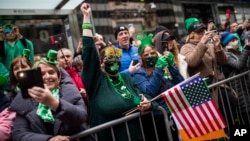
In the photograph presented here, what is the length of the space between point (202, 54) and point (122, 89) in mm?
1529

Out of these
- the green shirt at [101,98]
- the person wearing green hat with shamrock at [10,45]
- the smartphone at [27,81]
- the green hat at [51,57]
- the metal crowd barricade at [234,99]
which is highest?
the person wearing green hat with shamrock at [10,45]

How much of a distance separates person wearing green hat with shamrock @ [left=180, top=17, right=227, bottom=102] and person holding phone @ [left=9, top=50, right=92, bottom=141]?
81.6 inches

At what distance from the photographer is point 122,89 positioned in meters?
3.36

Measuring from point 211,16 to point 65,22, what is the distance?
11806mm

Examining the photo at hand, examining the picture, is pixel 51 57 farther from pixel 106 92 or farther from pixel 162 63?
pixel 162 63

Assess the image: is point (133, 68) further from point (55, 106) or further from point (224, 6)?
point (224, 6)

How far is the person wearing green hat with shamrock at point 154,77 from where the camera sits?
3.59 metres

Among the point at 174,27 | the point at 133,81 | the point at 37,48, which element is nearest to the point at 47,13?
the point at 37,48

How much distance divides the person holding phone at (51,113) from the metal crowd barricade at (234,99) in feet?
6.73

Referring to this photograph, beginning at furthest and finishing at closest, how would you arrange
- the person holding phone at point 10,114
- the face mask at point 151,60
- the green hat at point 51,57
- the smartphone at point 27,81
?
the face mask at point 151,60
the green hat at point 51,57
the person holding phone at point 10,114
the smartphone at point 27,81

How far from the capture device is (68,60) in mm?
4559

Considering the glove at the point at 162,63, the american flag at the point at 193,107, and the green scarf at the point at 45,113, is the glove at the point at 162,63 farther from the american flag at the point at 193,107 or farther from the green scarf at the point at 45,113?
the green scarf at the point at 45,113

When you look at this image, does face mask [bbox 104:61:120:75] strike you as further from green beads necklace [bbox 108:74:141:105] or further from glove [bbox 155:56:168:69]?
glove [bbox 155:56:168:69]

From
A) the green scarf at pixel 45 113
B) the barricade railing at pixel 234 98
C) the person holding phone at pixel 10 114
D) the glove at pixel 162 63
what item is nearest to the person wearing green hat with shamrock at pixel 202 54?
the barricade railing at pixel 234 98
